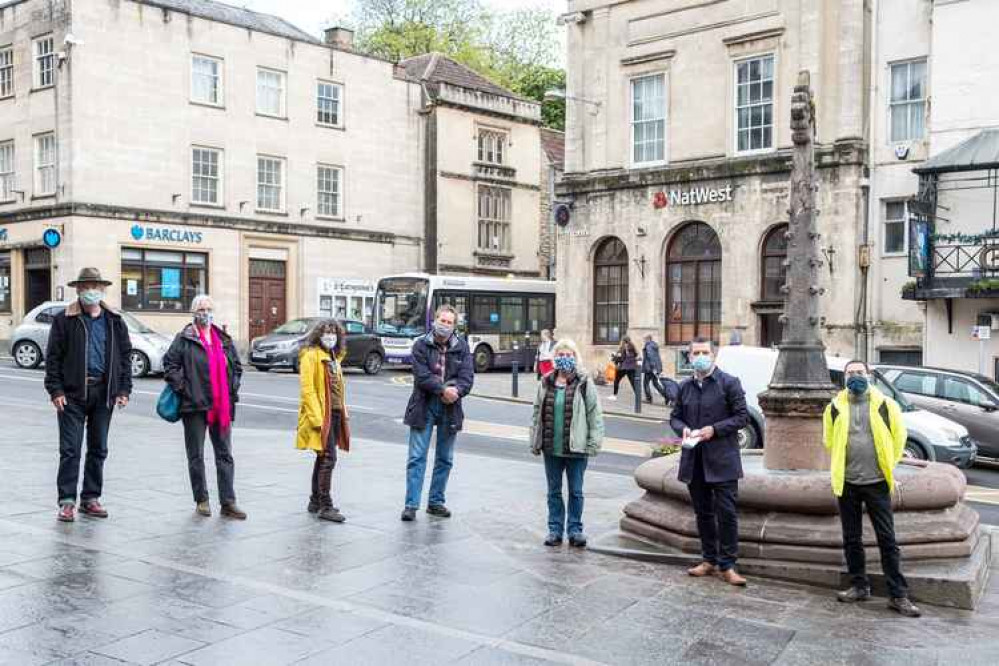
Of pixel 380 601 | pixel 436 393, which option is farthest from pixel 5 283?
pixel 380 601

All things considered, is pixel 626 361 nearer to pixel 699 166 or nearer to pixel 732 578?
pixel 699 166

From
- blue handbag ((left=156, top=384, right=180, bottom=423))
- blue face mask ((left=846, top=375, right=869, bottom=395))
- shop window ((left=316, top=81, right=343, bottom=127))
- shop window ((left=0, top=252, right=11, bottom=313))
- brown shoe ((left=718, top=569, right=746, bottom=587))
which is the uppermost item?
shop window ((left=316, top=81, right=343, bottom=127))

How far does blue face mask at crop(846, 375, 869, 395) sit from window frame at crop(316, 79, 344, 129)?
33.8m

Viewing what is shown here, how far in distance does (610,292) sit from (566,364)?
21.9 m

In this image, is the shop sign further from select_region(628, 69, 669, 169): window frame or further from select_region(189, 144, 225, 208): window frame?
select_region(628, 69, 669, 169): window frame

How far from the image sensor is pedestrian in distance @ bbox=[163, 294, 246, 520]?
30.6ft

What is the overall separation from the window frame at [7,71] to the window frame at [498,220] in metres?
17.2

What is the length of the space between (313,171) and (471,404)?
18.6 metres

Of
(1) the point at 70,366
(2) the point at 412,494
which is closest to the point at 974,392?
(2) the point at 412,494

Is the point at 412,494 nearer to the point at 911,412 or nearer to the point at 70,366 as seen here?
the point at 70,366

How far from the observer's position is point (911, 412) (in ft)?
51.2

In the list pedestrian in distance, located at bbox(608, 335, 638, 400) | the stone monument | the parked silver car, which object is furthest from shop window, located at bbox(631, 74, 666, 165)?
the stone monument

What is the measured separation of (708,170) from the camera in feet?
91.7

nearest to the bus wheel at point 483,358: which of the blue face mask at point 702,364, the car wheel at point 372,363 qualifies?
the car wheel at point 372,363
